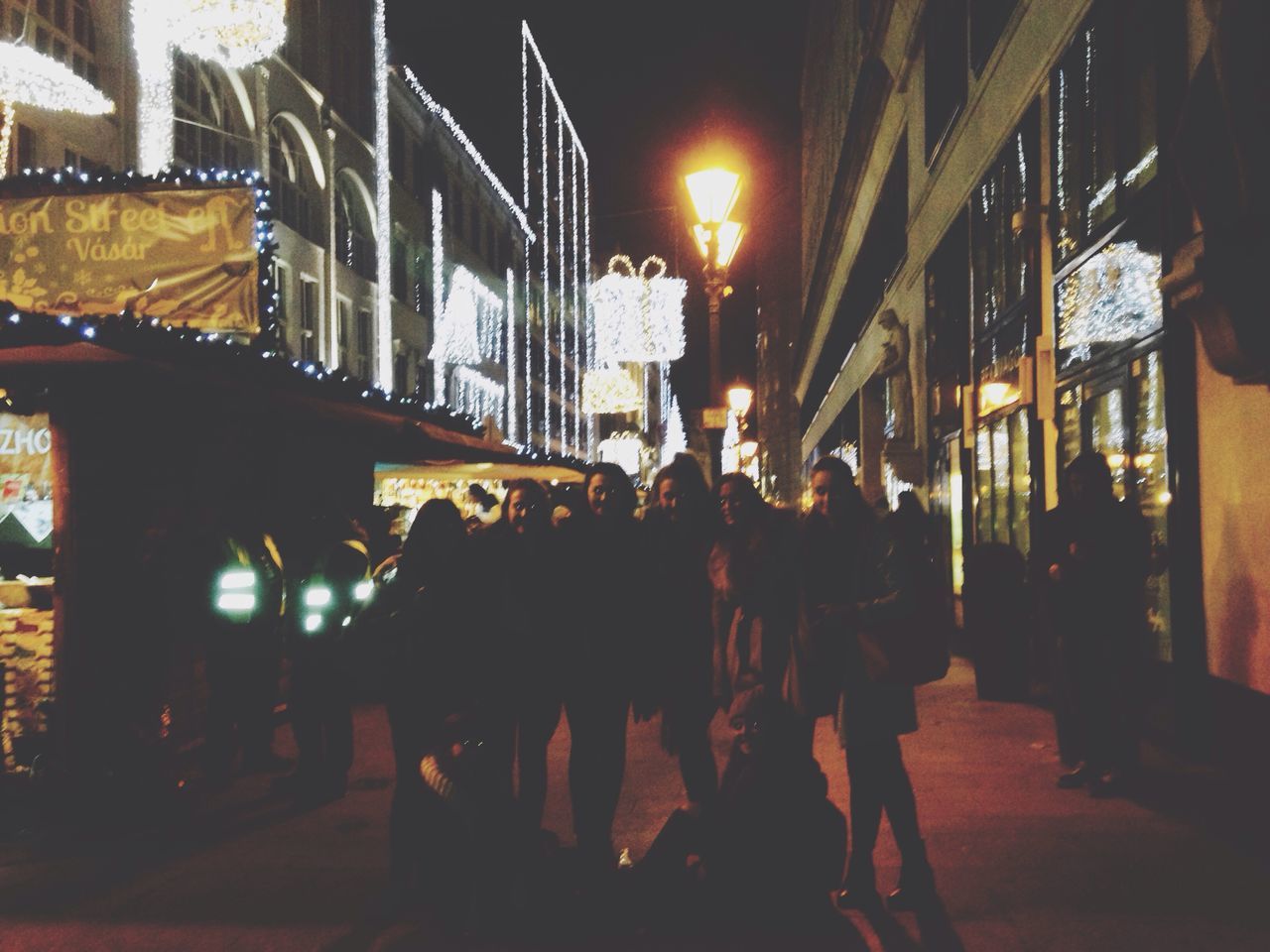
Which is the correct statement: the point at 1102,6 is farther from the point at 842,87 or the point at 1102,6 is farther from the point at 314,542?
the point at 842,87

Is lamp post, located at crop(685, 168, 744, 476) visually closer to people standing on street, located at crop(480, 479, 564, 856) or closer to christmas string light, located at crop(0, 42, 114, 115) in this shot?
christmas string light, located at crop(0, 42, 114, 115)

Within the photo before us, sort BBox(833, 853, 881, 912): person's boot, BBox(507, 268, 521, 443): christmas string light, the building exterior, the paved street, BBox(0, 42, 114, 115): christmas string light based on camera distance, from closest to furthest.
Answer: the paved street → BBox(833, 853, 881, 912): person's boot → the building exterior → BBox(0, 42, 114, 115): christmas string light → BBox(507, 268, 521, 443): christmas string light

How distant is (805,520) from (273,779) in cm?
449

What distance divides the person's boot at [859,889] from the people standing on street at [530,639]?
4.52ft

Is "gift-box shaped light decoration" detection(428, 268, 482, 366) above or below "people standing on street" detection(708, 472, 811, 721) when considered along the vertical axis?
above

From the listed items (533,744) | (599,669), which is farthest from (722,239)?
(533,744)

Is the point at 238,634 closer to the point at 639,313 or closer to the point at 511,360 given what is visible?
the point at 639,313

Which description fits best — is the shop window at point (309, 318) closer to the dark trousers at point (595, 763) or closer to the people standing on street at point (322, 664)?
the people standing on street at point (322, 664)

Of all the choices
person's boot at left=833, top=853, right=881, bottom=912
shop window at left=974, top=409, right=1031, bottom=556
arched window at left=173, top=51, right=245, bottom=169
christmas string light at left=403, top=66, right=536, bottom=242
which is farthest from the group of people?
christmas string light at left=403, top=66, right=536, bottom=242

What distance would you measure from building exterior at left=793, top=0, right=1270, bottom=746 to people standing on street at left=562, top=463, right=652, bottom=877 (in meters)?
3.51

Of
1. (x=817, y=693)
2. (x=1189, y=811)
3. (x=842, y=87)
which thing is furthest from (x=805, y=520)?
(x=842, y=87)

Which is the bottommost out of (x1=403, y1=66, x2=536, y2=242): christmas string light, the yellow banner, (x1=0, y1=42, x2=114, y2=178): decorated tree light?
the yellow banner

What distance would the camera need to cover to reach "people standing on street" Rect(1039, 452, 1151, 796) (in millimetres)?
7191

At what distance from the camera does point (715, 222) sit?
1159 cm
